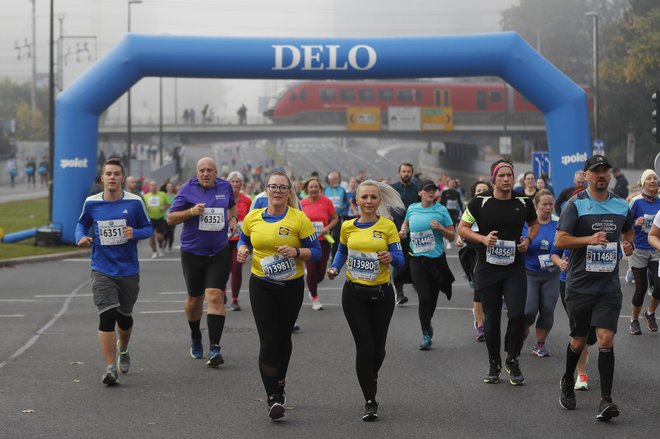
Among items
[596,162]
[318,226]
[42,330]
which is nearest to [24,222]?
[318,226]

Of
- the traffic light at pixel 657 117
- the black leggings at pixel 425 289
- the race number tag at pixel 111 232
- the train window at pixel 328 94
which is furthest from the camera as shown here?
the train window at pixel 328 94

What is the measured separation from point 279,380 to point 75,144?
16.9 meters

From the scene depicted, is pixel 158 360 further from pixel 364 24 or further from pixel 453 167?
pixel 364 24

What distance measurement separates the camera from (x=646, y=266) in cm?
1281

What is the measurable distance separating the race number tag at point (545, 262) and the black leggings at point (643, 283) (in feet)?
7.81

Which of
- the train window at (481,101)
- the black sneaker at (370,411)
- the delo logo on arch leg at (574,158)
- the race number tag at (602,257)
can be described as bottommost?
the black sneaker at (370,411)

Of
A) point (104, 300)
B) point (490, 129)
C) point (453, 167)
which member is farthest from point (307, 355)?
point (453, 167)

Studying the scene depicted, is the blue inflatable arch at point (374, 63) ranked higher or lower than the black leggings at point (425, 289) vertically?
higher

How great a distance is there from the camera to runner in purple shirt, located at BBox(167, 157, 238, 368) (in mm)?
10289

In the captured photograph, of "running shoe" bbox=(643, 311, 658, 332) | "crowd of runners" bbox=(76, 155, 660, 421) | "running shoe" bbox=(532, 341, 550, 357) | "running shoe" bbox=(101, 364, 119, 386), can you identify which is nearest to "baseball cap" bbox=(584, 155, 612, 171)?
"crowd of runners" bbox=(76, 155, 660, 421)

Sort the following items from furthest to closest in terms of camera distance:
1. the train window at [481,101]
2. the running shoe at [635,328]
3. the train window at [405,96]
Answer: the train window at [405,96] → the train window at [481,101] → the running shoe at [635,328]

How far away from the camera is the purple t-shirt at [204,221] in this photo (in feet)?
34.0

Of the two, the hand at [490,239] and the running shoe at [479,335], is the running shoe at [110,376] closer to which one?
the hand at [490,239]

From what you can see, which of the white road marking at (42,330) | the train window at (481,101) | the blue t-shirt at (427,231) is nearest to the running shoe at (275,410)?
the white road marking at (42,330)
